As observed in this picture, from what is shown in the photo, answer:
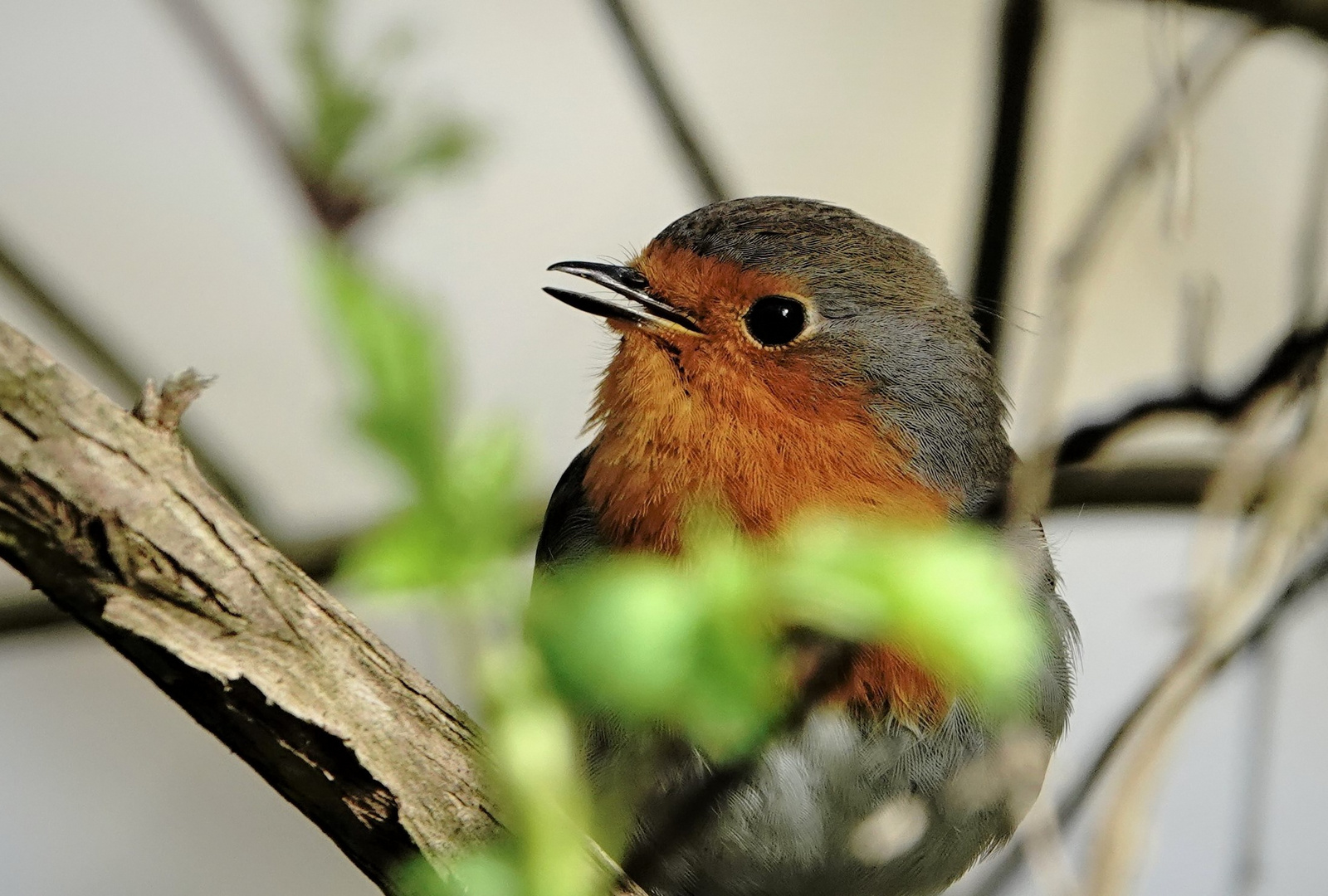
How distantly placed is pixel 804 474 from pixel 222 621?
1.56 metres

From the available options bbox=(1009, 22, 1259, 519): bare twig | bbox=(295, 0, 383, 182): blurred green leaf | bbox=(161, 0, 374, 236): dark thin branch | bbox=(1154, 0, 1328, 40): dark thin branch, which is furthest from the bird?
bbox=(295, 0, 383, 182): blurred green leaf

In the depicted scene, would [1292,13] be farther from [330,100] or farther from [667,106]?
[330,100]

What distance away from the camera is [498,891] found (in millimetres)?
1396

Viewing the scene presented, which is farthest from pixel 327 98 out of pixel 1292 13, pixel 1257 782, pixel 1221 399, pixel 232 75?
pixel 1292 13

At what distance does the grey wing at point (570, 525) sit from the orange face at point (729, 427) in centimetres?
7

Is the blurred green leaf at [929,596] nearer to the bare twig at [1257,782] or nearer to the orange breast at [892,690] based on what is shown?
the orange breast at [892,690]

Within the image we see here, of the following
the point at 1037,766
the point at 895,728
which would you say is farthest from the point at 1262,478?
the point at 895,728

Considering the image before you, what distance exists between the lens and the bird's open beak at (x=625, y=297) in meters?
3.25

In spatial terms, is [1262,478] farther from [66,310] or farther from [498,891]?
[66,310]

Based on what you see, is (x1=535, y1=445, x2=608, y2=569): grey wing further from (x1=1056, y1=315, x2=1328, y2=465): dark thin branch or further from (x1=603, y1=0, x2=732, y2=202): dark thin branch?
(x1=1056, y1=315, x2=1328, y2=465): dark thin branch

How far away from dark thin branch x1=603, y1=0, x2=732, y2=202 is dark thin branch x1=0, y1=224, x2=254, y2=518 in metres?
1.56

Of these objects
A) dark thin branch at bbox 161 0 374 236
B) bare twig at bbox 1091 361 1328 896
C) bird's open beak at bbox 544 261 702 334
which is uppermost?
dark thin branch at bbox 161 0 374 236

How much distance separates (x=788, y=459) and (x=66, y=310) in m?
2.11

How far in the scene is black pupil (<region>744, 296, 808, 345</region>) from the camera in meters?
3.38
